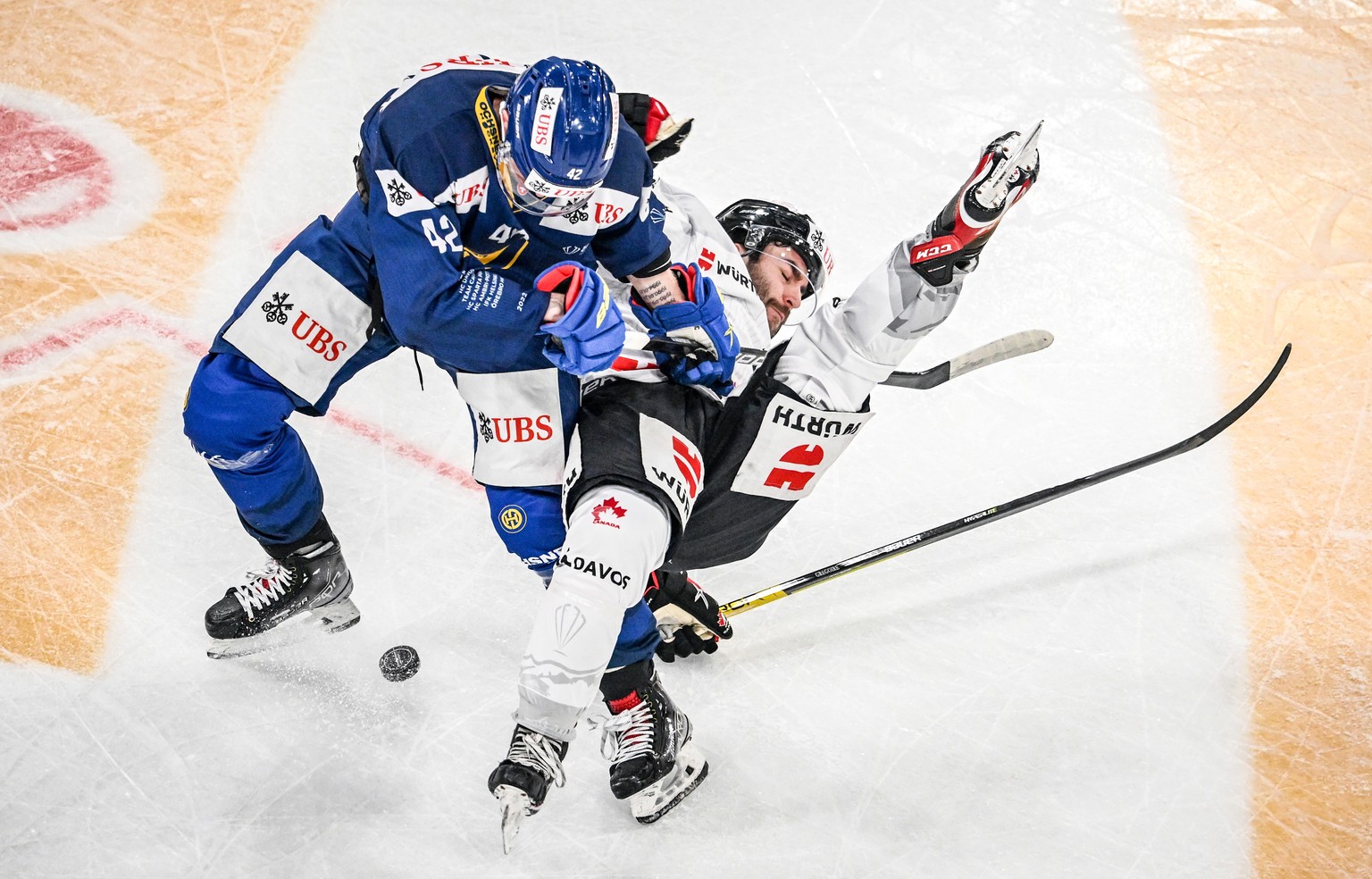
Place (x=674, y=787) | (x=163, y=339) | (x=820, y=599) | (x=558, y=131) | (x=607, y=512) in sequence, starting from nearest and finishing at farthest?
(x=558, y=131), (x=607, y=512), (x=674, y=787), (x=820, y=599), (x=163, y=339)

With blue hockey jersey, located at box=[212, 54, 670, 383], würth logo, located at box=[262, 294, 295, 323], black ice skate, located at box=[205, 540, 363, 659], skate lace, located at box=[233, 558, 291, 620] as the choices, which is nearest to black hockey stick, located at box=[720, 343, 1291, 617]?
blue hockey jersey, located at box=[212, 54, 670, 383]

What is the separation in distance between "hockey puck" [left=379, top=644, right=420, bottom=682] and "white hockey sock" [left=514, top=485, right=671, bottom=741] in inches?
29.8

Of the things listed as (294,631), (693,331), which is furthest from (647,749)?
(294,631)

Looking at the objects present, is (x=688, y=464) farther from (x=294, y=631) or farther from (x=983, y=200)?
(x=294, y=631)

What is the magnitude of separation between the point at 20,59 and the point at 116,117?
0.57 m

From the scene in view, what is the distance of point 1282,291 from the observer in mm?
4184

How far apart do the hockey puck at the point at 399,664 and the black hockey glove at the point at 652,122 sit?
1.47 meters

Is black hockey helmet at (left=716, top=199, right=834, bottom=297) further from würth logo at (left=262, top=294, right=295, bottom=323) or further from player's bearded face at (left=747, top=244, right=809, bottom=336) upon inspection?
würth logo at (left=262, top=294, right=295, bottom=323)

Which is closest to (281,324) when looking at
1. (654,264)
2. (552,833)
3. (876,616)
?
(654,264)

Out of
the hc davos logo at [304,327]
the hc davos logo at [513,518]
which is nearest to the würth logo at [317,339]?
the hc davos logo at [304,327]

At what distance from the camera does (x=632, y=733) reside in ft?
9.17

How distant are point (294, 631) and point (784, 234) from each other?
1765 millimetres

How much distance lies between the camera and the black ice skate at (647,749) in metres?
2.76

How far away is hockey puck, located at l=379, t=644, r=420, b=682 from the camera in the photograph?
3.11 meters
